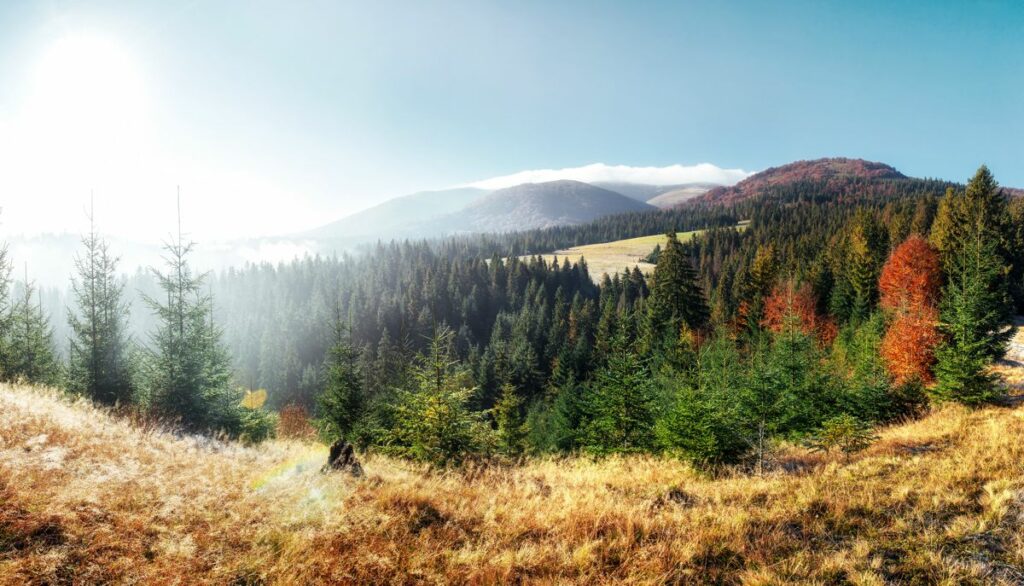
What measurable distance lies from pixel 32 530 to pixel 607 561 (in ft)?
23.4

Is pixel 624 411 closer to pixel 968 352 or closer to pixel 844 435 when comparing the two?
pixel 844 435

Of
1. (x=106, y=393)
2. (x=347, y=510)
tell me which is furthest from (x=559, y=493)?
(x=106, y=393)

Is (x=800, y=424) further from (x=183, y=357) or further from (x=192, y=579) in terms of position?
(x=183, y=357)

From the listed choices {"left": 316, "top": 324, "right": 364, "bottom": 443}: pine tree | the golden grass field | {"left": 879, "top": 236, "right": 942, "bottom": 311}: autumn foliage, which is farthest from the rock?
the golden grass field

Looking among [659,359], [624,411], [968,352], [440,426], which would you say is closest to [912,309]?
[968,352]

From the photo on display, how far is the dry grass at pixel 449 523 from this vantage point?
16.3 ft

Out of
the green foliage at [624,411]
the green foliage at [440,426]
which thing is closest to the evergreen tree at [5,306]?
the green foliage at [440,426]

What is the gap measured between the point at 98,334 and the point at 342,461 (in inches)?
927

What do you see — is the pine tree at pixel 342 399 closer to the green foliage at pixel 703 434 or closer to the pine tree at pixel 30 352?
the green foliage at pixel 703 434

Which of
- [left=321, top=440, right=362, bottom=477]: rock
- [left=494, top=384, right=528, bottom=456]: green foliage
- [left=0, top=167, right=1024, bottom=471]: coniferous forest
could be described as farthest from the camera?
[left=494, top=384, right=528, bottom=456]: green foliage

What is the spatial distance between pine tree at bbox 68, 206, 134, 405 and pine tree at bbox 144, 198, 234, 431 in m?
4.44

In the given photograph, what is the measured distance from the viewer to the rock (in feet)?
26.6

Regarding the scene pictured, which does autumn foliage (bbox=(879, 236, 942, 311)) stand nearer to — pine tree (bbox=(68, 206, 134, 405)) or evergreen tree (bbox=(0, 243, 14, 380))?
pine tree (bbox=(68, 206, 134, 405))

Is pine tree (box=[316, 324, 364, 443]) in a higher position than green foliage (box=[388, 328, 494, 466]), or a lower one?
lower
